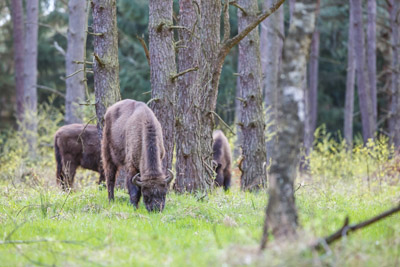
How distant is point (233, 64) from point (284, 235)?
87.2 feet

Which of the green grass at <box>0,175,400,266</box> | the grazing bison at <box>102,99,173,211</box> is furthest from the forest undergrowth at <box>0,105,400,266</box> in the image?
the grazing bison at <box>102,99,173,211</box>

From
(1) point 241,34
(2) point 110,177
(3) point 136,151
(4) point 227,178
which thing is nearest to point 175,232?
(3) point 136,151

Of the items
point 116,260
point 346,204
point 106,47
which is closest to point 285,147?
A: point 116,260

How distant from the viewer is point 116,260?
483 centimetres

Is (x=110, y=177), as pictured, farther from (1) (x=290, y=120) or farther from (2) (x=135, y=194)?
(1) (x=290, y=120)

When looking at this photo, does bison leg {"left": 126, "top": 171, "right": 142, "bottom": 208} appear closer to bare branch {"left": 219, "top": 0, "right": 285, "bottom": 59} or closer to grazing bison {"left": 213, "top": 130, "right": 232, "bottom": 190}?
bare branch {"left": 219, "top": 0, "right": 285, "bottom": 59}

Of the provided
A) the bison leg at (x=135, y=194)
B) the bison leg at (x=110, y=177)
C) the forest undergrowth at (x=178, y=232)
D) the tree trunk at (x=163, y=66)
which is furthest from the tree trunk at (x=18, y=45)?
the bison leg at (x=135, y=194)

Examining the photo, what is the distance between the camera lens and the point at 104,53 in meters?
10.5

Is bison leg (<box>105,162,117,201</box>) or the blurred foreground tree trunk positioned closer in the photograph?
bison leg (<box>105,162,117,201</box>)

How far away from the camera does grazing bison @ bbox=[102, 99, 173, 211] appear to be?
333 inches

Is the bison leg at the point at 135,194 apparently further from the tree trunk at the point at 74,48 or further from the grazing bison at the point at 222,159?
the tree trunk at the point at 74,48

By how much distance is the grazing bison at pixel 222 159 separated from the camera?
15039 mm

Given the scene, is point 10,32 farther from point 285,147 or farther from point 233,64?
point 285,147

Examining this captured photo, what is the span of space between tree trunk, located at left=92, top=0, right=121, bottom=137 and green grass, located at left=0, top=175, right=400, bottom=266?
1.85 metres
